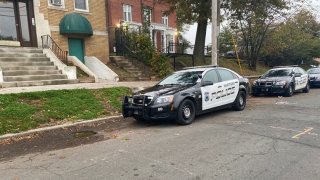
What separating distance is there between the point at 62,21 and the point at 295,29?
24.2 m

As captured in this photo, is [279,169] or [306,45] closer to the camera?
[279,169]

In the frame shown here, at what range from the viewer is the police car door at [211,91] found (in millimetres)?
9039

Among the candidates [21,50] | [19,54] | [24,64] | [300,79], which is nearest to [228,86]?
[300,79]

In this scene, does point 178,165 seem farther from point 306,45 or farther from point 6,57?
point 306,45

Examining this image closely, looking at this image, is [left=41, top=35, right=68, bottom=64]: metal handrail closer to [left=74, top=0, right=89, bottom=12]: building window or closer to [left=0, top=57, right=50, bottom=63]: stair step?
[left=0, top=57, right=50, bottom=63]: stair step

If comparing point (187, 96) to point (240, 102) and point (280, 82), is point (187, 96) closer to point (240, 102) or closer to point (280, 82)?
point (240, 102)

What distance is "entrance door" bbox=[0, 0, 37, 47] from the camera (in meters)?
16.4

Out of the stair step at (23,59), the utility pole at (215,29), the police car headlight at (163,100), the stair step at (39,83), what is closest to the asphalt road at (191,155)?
the police car headlight at (163,100)

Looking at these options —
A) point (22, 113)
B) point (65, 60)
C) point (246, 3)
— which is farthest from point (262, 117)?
point (65, 60)

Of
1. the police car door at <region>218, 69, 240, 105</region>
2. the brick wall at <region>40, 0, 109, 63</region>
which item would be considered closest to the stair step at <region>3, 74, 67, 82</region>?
the brick wall at <region>40, 0, 109, 63</region>

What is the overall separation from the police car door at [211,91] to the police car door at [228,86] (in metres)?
0.24

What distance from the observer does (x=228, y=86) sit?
395 inches

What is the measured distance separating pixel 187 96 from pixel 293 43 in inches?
1108

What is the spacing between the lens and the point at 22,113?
28.5 feet
